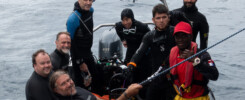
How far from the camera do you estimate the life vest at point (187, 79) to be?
284 cm

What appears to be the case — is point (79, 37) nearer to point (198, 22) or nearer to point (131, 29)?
point (131, 29)

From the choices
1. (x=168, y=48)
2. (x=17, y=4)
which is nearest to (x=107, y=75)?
(x=168, y=48)

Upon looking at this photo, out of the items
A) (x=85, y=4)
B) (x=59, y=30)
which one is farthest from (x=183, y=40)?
(x=59, y=30)

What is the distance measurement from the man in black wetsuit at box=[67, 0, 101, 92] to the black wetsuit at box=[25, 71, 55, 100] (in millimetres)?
1325

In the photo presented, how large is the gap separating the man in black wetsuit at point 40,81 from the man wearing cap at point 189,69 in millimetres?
1302

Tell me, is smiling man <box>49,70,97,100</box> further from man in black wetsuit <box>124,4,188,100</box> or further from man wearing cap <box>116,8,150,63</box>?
man wearing cap <box>116,8,150,63</box>

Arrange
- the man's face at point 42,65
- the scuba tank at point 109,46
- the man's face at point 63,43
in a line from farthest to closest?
the scuba tank at point 109,46, the man's face at point 63,43, the man's face at point 42,65

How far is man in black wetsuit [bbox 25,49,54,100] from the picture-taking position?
9.86 feet

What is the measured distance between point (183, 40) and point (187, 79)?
38cm

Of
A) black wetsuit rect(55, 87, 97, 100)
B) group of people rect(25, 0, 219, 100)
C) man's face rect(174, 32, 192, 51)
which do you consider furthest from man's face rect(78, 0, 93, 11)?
man's face rect(174, 32, 192, 51)

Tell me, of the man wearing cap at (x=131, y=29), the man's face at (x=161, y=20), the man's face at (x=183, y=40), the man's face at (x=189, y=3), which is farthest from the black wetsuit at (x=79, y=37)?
the man's face at (x=183, y=40)

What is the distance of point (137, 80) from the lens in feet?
16.1

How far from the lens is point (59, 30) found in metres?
14.9

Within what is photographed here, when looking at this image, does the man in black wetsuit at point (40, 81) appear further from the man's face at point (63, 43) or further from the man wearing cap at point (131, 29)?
the man wearing cap at point (131, 29)
